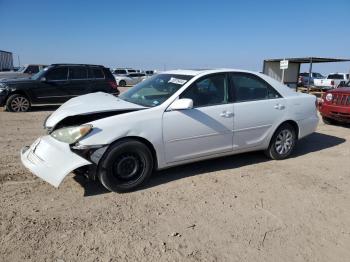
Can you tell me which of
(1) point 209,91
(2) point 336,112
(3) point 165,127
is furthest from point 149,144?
(2) point 336,112

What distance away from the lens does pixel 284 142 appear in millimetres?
6121

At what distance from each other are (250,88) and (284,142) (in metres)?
1.25

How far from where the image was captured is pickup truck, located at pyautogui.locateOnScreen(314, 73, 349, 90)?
26.4 meters

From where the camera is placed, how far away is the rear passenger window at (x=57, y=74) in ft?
38.8

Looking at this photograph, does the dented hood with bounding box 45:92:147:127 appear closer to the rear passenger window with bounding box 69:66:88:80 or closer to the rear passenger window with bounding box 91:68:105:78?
the rear passenger window with bounding box 69:66:88:80

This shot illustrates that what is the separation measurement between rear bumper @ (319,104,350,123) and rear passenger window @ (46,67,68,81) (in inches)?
332

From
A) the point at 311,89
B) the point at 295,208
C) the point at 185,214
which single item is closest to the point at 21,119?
the point at 185,214

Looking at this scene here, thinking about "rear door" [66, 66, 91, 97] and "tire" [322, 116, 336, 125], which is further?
"rear door" [66, 66, 91, 97]

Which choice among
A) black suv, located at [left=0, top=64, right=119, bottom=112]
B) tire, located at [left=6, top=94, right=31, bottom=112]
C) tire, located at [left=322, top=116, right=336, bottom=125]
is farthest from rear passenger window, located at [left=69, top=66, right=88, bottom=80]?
tire, located at [left=322, top=116, right=336, bottom=125]

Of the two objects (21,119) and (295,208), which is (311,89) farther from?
(295,208)

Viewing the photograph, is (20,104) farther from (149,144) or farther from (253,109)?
(253,109)

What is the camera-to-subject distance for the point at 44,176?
159 inches

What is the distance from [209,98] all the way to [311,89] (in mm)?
25676

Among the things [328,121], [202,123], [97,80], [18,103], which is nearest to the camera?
[202,123]
